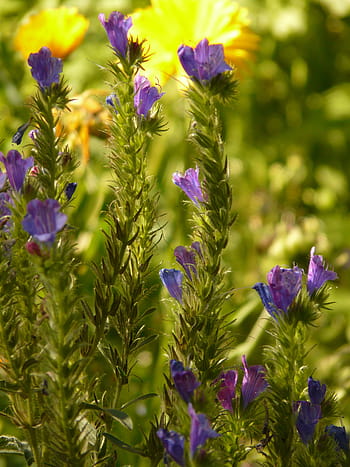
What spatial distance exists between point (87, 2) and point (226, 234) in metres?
1.04

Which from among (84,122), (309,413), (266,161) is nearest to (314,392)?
(309,413)

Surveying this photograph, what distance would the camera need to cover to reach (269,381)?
421 millimetres

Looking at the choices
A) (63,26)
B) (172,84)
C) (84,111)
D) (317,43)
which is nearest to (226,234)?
(84,111)

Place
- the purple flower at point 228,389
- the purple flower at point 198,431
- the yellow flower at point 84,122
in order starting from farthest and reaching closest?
1. the yellow flower at point 84,122
2. the purple flower at point 228,389
3. the purple flower at point 198,431

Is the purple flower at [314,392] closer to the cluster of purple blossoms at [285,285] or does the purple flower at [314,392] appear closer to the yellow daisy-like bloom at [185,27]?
the cluster of purple blossoms at [285,285]

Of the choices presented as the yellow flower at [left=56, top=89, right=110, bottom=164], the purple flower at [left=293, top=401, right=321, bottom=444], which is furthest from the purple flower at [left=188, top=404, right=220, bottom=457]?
the yellow flower at [left=56, top=89, right=110, bottom=164]

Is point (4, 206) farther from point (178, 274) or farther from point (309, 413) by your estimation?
point (309, 413)

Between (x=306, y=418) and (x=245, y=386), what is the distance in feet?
0.14

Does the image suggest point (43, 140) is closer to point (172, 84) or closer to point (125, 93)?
point (125, 93)

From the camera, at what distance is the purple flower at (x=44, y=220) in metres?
0.34

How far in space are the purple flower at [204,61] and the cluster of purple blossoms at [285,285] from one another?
124 millimetres

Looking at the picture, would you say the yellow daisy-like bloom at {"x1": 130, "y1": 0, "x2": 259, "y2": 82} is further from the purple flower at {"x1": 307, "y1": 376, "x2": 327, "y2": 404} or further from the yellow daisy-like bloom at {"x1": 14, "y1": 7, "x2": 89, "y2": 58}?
the purple flower at {"x1": 307, "y1": 376, "x2": 327, "y2": 404}

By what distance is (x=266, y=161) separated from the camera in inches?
60.9

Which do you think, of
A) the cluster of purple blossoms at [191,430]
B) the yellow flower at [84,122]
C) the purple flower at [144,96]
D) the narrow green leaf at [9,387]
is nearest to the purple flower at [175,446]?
the cluster of purple blossoms at [191,430]
